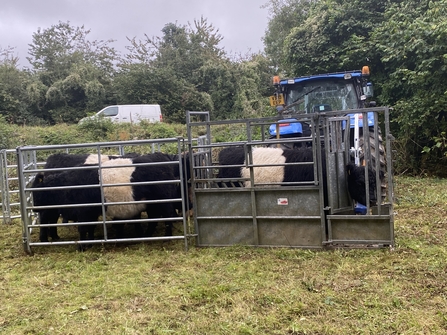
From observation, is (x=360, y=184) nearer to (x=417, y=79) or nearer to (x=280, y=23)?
(x=417, y=79)

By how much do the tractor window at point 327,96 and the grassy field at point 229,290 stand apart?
12.2ft

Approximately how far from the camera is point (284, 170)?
6.13 metres

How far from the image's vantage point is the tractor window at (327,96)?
897 cm

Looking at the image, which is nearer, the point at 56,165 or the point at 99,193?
the point at 99,193

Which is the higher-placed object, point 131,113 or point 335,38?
point 335,38

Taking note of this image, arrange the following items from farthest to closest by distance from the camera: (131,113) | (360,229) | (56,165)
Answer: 1. (131,113)
2. (56,165)
3. (360,229)

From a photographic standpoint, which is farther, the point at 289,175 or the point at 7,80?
the point at 7,80

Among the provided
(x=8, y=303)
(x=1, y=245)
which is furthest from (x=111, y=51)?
(x=8, y=303)

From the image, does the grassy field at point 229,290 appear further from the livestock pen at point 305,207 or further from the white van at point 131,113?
the white van at point 131,113

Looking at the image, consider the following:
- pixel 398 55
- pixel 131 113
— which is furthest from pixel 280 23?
pixel 398 55

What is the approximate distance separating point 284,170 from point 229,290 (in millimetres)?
2539

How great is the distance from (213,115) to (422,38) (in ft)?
48.5

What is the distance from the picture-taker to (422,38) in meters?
10.5

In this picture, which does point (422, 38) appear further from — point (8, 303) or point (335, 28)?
point (8, 303)
